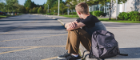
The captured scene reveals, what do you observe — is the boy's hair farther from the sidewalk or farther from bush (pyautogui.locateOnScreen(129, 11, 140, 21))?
bush (pyautogui.locateOnScreen(129, 11, 140, 21))

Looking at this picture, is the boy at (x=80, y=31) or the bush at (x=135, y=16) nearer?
the boy at (x=80, y=31)

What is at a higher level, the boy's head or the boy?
the boy's head

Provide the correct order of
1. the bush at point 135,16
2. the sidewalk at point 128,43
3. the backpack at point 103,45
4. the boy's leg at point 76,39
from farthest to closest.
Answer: the bush at point 135,16 → the sidewalk at point 128,43 → the boy's leg at point 76,39 → the backpack at point 103,45

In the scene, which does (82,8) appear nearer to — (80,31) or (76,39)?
(80,31)

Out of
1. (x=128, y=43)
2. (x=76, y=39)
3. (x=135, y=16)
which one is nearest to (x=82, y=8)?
(x=76, y=39)

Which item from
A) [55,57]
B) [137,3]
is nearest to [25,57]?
[55,57]

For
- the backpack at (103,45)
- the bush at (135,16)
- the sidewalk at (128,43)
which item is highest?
the bush at (135,16)

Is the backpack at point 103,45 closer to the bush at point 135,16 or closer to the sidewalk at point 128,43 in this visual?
the sidewalk at point 128,43

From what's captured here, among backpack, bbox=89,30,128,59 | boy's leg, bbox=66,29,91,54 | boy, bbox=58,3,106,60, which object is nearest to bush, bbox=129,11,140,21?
boy, bbox=58,3,106,60

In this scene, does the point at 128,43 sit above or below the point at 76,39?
below

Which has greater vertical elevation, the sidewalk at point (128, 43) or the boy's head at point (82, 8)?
the boy's head at point (82, 8)

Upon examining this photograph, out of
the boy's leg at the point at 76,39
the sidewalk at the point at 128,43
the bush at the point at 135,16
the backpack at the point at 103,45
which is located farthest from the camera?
the bush at the point at 135,16

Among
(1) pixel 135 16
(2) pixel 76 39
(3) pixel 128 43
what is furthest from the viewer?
(1) pixel 135 16

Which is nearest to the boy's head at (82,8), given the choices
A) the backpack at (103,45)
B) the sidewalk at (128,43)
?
the backpack at (103,45)
